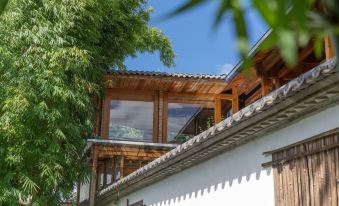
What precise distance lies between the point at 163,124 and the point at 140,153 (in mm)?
1174

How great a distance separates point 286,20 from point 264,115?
497 centimetres

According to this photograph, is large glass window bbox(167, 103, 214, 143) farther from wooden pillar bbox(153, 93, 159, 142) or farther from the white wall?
the white wall

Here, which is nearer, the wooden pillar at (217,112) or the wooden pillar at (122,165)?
the wooden pillar at (217,112)

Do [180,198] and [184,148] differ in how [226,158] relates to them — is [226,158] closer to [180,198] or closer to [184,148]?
[184,148]

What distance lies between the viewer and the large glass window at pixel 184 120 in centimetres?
1638

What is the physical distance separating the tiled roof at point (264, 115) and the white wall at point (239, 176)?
10cm

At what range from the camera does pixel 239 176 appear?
675 centimetres

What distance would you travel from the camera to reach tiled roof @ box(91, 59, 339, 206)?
14.1 feet

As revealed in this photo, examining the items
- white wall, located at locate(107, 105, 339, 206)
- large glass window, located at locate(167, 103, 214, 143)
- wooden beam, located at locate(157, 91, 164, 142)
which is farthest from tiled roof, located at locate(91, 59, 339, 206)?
large glass window, located at locate(167, 103, 214, 143)

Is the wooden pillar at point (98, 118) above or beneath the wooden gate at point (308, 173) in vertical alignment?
above

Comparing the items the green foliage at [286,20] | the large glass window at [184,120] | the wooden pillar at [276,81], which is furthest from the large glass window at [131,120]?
the green foliage at [286,20]

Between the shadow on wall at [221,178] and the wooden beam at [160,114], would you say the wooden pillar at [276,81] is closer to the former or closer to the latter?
the shadow on wall at [221,178]

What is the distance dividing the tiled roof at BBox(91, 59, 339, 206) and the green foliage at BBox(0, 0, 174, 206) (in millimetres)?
2934

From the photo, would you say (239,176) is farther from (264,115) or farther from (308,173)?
(308,173)
